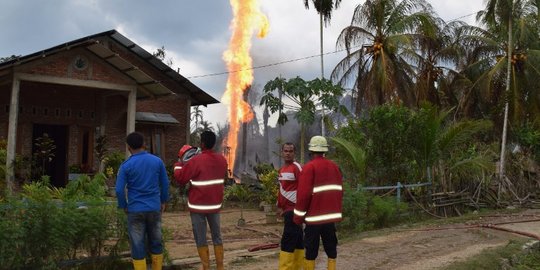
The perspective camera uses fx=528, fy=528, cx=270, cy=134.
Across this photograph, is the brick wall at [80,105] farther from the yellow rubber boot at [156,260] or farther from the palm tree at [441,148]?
the yellow rubber boot at [156,260]

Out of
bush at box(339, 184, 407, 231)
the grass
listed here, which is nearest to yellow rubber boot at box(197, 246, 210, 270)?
the grass

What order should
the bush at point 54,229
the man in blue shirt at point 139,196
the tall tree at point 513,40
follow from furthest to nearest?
the tall tree at point 513,40 → the man in blue shirt at point 139,196 → the bush at point 54,229

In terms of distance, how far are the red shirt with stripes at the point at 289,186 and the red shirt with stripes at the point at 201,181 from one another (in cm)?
76

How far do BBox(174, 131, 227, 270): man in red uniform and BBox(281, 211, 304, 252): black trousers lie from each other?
2.74 ft

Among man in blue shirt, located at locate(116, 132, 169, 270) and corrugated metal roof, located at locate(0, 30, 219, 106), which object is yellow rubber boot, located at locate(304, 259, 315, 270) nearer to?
man in blue shirt, located at locate(116, 132, 169, 270)

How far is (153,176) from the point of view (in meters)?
5.65

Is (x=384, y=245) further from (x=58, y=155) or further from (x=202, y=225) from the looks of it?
(x=58, y=155)

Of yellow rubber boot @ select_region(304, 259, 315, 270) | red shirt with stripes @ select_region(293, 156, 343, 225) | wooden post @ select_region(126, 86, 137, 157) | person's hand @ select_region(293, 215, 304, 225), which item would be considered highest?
wooden post @ select_region(126, 86, 137, 157)

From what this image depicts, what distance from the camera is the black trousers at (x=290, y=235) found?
19.0 feet

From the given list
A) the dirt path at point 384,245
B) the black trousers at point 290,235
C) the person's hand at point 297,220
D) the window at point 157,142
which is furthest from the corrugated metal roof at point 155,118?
the person's hand at point 297,220

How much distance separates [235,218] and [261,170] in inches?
243

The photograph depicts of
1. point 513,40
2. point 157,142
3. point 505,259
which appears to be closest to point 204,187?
point 505,259

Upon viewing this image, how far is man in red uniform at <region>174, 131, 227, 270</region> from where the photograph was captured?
6.03 meters

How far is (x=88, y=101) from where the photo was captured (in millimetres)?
17484
